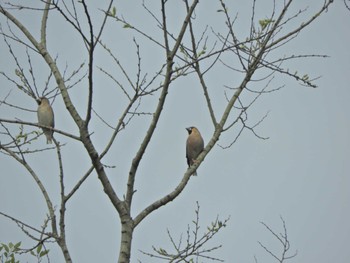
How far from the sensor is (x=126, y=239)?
2.99 meters

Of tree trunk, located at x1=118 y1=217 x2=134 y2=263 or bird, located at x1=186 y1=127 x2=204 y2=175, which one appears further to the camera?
bird, located at x1=186 y1=127 x2=204 y2=175

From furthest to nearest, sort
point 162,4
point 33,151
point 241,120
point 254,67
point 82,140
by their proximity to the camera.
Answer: point 33,151 → point 241,120 → point 254,67 → point 162,4 → point 82,140

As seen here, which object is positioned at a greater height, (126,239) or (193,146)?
(193,146)

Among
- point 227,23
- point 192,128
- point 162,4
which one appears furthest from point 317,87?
point 192,128

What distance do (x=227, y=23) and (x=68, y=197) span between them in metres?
1.74

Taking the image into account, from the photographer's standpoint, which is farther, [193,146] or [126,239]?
[193,146]

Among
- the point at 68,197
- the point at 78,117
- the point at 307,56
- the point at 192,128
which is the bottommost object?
the point at 68,197

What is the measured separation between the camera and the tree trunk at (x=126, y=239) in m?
2.94

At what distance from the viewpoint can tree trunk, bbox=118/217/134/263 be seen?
116 inches

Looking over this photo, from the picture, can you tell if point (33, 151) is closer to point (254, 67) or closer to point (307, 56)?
point (254, 67)

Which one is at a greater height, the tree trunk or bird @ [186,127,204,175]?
bird @ [186,127,204,175]

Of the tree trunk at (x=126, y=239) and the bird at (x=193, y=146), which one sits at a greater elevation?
the bird at (x=193, y=146)

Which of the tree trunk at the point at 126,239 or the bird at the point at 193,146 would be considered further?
the bird at the point at 193,146

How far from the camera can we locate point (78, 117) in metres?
3.01
